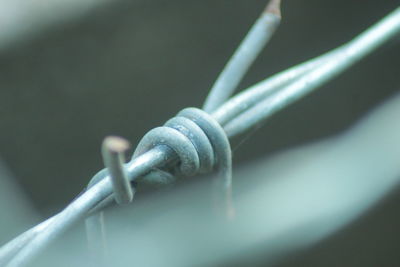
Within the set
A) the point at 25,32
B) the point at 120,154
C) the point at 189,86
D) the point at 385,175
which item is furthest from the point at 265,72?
the point at 120,154

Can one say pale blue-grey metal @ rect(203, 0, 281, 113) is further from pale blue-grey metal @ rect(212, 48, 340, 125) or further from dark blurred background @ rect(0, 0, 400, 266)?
dark blurred background @ rect(0, 0, 400, 266)

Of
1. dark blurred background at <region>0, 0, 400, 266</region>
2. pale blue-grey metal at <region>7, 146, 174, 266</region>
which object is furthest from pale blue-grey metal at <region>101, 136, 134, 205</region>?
dark blurred background at <region>0, 0, 400, 266</region>

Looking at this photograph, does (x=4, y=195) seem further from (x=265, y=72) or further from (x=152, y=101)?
(x=265, y=72)

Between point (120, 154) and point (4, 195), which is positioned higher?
point (4, 195)

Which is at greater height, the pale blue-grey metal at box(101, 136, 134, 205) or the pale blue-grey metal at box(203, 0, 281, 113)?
the pale blue-grey metal at box(203, 0, 281, 113)

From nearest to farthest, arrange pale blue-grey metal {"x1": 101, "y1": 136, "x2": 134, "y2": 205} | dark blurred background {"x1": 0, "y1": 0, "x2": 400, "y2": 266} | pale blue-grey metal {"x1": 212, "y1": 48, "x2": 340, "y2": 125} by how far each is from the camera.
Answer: pale blue-grey metal {"x1": 101, "y1": 136, "x2": 134, "y2": 205} < pale blue-grey metal {"x1": 212, "y1": 48, "x2": 340, "y2": 125} < dark blurred background {"x1": 0, "y1": 0, "x2": 400, "y2": 266}

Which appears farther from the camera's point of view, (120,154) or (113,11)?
(113,11)

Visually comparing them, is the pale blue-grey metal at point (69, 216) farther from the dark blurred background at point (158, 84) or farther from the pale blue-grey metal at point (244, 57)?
the dark blurred background at point (158, 84)
